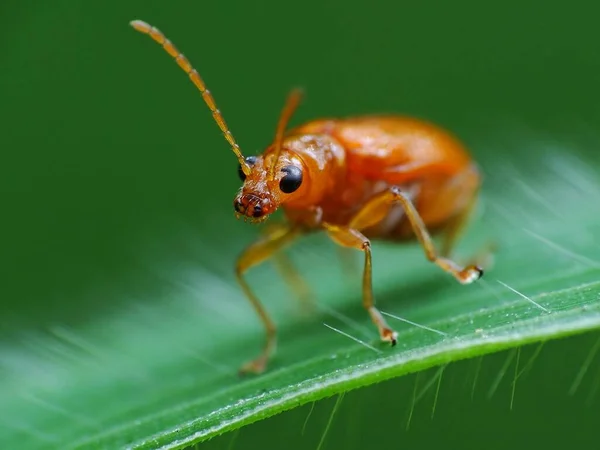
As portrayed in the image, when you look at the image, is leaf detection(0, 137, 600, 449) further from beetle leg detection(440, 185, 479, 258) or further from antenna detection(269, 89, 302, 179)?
antenna detection(269, 89, 302, 179)

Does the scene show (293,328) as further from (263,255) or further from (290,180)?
(290,180)

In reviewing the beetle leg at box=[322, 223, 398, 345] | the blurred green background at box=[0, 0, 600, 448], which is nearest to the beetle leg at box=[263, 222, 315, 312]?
the beetle leg at box=[322, 223, 398, 345]

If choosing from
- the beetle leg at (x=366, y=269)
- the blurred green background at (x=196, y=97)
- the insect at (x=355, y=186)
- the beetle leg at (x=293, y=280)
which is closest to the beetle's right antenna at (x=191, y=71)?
the insect at (x=355, y=186)

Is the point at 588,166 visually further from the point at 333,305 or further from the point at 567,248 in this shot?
the point at 333,305

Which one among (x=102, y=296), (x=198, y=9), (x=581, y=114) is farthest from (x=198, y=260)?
(x=581, y=114)

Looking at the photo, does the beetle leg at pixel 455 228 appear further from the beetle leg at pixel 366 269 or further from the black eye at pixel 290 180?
the black eye at pixel 290 180

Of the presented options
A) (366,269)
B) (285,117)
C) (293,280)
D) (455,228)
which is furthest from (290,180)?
(455,228)
